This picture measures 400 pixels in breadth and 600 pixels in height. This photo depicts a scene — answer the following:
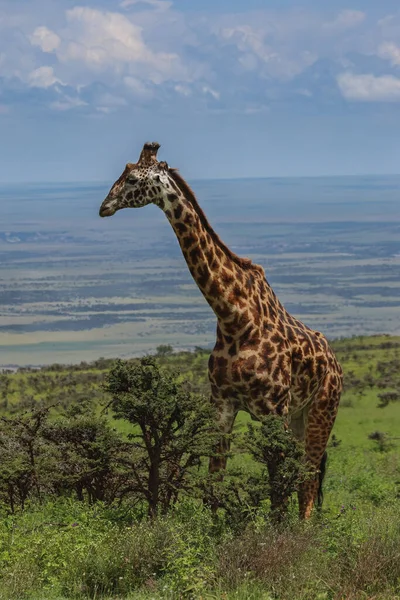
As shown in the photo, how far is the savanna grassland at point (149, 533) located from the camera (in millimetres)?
8617

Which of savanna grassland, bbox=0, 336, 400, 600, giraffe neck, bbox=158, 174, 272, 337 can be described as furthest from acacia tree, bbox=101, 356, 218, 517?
giraffe neck, bbox=158, 174, 272, 337

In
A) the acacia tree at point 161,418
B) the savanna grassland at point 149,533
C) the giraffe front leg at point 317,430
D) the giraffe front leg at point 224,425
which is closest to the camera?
the savanna grassland at point 149,533

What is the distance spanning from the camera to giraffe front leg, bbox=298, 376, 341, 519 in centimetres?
1181

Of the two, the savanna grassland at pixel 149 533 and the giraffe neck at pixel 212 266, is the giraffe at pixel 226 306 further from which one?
the savanna grassland at pixel 149 533

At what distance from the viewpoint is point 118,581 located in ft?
29.5

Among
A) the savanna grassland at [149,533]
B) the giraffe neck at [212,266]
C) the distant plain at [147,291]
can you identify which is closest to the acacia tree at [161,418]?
the savanna grassland at [149,533]

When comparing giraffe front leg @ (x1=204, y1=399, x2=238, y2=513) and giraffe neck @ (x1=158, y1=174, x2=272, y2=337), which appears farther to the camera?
giraffe front leg @ (x1=204, y1=399, x2=238, y2=513)

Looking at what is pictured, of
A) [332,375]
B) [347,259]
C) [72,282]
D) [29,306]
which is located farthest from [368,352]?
[347,259]

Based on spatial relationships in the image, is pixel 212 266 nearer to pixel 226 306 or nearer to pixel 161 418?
pixel 226 306

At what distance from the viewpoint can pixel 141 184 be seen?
412 inches

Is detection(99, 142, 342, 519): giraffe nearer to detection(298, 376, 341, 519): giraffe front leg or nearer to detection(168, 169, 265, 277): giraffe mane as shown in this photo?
detection(168, 169, 265, 277): giraffe mane

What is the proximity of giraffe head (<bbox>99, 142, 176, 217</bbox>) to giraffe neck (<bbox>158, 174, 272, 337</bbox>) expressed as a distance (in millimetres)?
111

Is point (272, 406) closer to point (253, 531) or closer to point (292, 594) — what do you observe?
point (253, 531)

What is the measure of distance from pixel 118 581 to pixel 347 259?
114m
